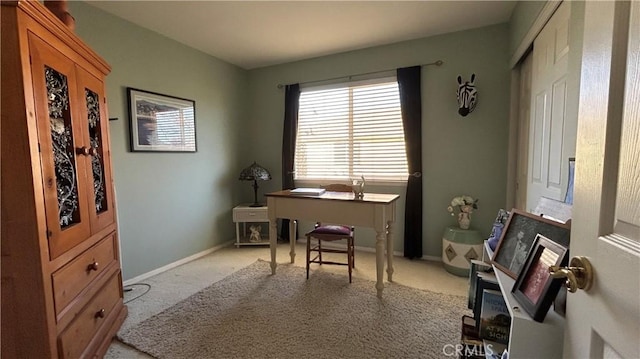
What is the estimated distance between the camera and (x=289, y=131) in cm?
390

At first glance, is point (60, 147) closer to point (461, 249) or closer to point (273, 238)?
point (273, 238)

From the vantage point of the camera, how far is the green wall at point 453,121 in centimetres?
289

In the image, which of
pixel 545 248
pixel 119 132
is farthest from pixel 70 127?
pixel 545 248

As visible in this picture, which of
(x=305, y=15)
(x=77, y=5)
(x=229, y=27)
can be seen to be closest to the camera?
(x=77, y=5)

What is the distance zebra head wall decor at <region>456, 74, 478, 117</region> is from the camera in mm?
2879

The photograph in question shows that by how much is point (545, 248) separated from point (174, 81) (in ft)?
11.6

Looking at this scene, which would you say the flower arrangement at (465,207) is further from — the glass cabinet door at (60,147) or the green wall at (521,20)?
the glass cabinet door at (60,147)

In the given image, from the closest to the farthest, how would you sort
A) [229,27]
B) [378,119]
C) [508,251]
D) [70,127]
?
[508,251] < [70,127] < [229,27] < [378,119]

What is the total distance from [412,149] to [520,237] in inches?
86.3

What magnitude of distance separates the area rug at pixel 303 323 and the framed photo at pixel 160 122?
1605 millimetres

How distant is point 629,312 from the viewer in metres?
0.46

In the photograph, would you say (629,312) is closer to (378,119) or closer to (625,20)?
(625,20)

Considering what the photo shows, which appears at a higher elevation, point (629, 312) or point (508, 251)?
point (629, 312)

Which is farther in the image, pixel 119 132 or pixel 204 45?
pixel 204 45
